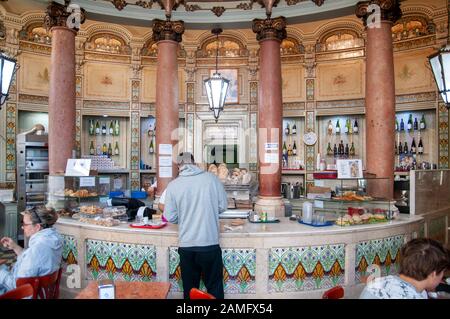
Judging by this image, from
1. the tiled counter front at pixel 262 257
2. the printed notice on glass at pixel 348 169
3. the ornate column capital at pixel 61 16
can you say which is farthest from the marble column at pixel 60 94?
the printed notice on glass at pixel 348 169

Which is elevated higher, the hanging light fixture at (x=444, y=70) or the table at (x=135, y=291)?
the hanging light fixture at (x=444, y=70)

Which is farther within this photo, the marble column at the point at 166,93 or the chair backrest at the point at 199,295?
the marble column at the point at 166,93

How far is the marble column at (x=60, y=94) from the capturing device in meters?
5.91

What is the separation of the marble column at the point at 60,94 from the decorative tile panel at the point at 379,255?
463 cm

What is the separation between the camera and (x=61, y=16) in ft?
19.7

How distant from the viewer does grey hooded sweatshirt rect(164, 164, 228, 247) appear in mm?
3410

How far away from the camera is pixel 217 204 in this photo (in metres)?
3.52

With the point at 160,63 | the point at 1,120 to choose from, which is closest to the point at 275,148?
the point at 160,63

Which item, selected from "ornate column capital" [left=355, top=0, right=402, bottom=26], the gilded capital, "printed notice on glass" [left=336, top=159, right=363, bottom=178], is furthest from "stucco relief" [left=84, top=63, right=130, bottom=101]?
"printed notice on glass" [left=336, top=159, right=363, bottom=178]

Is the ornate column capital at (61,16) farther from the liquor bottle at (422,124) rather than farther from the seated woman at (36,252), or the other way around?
the liquor bottle at (422,124)

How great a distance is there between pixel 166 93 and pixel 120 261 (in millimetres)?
3350

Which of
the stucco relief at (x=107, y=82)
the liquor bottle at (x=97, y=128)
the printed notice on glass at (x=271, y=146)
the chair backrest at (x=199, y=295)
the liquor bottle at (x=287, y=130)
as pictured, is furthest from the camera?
the liquor bottle at (x=287, y=130)

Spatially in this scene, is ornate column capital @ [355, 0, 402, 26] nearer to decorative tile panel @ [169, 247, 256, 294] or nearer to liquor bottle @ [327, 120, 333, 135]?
liquor bottle @ [327, 120, 333, 135]
